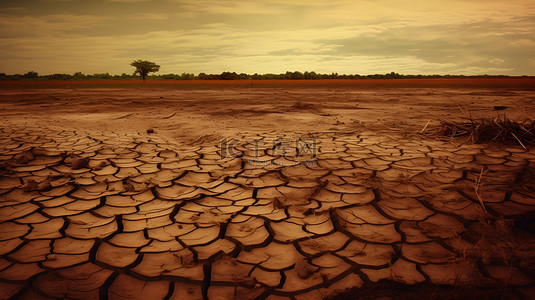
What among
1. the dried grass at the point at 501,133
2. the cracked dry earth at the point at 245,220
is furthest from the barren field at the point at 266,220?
the dried grass at the point at 501,133

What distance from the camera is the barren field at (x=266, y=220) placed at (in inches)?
47.3

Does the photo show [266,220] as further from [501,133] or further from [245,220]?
[501,133]

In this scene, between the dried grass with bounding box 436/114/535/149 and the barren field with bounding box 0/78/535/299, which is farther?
the dried grass with bounding box 436/114/535/149

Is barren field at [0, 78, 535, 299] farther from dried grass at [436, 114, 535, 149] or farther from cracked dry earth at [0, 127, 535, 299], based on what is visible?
dried grass at [436, 114, 535, 149]

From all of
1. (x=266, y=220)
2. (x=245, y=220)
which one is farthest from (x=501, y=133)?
(x=245, y=220)

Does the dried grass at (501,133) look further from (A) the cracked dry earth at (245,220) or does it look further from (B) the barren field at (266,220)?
(A) the cracked dry earth at (245,220)

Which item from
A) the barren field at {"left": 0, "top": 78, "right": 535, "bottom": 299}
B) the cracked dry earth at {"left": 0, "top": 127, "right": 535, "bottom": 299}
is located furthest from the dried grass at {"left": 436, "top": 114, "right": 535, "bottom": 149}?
the cracked dry earth at {"left": 0, "top": 127, "right": 535, "bottom": 299}

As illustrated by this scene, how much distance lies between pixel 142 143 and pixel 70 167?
2.87 feet

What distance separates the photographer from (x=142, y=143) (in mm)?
3402

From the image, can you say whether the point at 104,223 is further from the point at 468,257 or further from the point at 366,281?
the point at 468,257

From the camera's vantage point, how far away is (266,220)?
5.64 feet

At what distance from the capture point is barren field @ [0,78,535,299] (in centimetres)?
120

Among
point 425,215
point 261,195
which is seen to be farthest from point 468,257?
point 261,195

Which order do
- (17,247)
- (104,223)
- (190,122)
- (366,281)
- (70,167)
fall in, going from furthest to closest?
(190,122) < (70,167) < (104,223) < (17,247) < (366,281)
